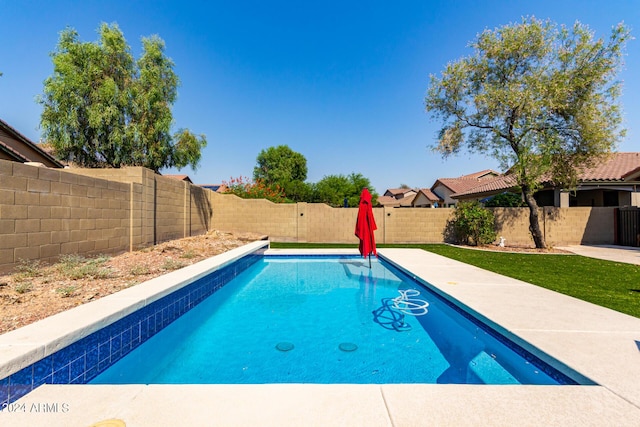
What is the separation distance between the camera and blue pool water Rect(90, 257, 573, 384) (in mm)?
2795

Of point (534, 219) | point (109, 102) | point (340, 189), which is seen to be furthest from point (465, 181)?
point (109, 102)

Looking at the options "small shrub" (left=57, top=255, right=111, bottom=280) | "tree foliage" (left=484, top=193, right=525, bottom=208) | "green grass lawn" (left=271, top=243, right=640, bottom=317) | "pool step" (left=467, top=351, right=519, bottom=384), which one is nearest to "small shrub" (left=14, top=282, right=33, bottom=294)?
"small shrub" (left=57, top=255, right=111, bottom=280)

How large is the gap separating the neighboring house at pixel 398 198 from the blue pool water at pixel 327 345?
39.6 metres

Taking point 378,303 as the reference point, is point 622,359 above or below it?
above

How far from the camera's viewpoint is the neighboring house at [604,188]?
48.5 ft

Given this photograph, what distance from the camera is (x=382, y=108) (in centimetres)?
1833

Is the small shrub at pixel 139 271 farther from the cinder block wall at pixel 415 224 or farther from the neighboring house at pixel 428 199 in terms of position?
the neighboring house at pixel 428 199

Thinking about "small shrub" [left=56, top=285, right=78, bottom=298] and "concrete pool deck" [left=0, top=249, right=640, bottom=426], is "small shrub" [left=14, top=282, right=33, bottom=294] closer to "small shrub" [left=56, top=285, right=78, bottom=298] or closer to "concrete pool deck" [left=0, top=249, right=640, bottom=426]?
"small shrub" [left=56, top=285, right=78, bottom=298]

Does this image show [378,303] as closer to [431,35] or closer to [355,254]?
[355,254]

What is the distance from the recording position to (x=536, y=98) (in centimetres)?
1074

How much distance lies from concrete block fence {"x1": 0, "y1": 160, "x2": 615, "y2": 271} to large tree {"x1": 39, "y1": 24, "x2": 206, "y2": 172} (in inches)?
152

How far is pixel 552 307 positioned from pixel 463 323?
3.66 ft

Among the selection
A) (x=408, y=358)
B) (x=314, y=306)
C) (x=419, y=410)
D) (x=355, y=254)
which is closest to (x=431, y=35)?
(x=355, y=254)

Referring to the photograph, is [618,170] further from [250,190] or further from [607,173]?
[250,190]
